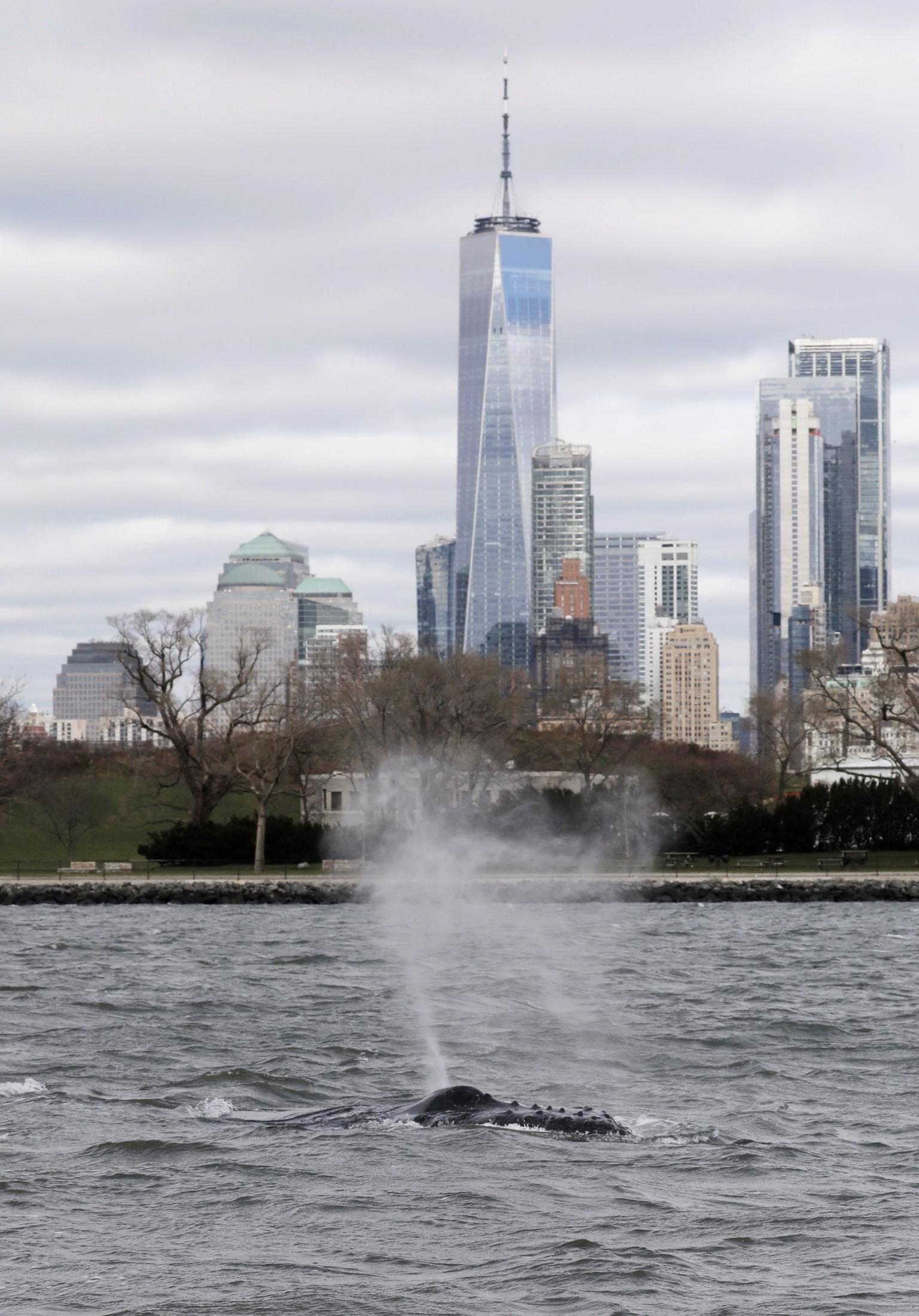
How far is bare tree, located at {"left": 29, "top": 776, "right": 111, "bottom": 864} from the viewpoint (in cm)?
9119

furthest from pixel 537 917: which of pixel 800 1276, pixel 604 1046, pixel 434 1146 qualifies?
pixel 800 1276

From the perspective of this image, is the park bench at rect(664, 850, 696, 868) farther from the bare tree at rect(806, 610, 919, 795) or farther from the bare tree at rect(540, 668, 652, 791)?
the bare tree at rect(540, 668, 652, 791)

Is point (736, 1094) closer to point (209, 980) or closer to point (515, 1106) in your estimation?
point (515, 1106)

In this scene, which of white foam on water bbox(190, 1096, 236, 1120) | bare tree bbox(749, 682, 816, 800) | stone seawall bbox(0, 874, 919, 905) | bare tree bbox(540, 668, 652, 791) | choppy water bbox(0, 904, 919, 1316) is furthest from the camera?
bare tree bbox(749, 682, 816, 800)

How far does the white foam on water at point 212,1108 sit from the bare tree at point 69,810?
6638 cm

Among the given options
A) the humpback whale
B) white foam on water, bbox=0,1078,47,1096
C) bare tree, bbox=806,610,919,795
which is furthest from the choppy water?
bare tree, bbox=806,610,919,795

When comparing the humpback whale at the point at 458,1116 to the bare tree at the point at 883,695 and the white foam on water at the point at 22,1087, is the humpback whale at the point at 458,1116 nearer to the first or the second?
the white foam on water at the point at 22,1087

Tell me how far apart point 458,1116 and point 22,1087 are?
7.08m

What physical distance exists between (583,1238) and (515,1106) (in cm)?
571

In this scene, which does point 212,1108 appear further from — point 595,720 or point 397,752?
point 595,720

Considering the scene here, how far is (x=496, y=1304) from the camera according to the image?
49.6ft

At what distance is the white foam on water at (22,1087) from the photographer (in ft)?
83.0

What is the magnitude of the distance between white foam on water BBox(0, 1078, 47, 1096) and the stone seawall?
45.5 metres

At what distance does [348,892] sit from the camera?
72750 millimetres
